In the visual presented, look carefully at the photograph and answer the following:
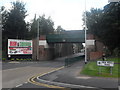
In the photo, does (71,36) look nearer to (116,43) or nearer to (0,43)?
(116,43)

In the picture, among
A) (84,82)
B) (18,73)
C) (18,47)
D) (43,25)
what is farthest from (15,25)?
(84,82)

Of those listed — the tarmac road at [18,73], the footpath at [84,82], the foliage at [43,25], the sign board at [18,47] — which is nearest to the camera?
the footpath at [84,82]

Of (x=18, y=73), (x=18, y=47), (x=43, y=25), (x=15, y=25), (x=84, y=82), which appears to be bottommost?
(x=18, y=73)

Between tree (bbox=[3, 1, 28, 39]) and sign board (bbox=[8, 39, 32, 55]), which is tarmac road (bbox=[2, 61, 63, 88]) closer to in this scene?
sign board (bbox=[8, 39, 32, 55])

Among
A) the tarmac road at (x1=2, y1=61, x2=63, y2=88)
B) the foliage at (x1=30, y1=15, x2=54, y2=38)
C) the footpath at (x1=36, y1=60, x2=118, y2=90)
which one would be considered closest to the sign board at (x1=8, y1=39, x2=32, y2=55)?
the tarmac road at (x1=2, y1=61, x2=63, y2=88)

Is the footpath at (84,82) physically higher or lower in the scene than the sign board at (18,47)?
lower

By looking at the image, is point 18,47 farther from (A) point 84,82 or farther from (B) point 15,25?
(A) point 84,82

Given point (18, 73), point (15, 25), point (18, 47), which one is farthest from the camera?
point (15, 25)

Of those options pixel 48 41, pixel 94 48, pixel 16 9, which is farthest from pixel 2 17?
pixel 94 48

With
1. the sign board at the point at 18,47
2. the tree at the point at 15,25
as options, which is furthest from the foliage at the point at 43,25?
the sign board at the point at 18,47

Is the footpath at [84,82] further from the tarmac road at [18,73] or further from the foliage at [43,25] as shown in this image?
the foliage at [43,25]

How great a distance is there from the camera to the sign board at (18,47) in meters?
46.4

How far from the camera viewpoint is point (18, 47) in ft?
157

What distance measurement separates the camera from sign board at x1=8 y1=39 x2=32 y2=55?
4638cm
